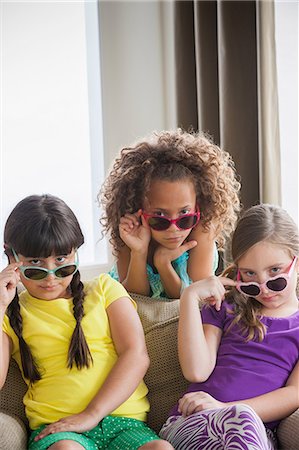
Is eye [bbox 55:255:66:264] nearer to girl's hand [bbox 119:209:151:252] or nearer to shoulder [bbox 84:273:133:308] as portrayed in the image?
shoulder [bbox 84:273:133:308]

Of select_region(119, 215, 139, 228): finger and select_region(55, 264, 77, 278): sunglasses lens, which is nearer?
select_region(55, 264, 77, 278): sunglasses lens

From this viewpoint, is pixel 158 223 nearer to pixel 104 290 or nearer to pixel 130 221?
pixel 130 221

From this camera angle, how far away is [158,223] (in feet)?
Result: 8.34

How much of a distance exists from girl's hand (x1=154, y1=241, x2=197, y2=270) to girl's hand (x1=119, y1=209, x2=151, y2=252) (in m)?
0.05

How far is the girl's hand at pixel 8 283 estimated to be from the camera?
83.9 inches

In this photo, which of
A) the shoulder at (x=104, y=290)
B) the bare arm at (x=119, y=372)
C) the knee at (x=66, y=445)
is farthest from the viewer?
the shoulder at (x=104, y=290)

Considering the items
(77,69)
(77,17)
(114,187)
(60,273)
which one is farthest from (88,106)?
(60,273)

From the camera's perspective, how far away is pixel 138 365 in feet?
7.07

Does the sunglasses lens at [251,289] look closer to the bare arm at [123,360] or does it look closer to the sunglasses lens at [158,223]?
the bare arm at [123,360]

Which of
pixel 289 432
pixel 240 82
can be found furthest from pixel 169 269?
pixel 240 82

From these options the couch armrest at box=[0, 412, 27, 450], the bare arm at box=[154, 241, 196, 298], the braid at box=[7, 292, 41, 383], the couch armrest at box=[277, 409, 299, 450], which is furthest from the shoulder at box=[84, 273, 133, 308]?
the couch armrest at box=[277, 409, 299, 450]

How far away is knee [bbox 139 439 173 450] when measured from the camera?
193 centimetres

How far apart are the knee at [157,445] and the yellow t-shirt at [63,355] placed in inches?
7.5

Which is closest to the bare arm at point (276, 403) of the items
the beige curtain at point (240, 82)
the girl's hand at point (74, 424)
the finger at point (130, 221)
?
the girl's hand at point (74, 424)
